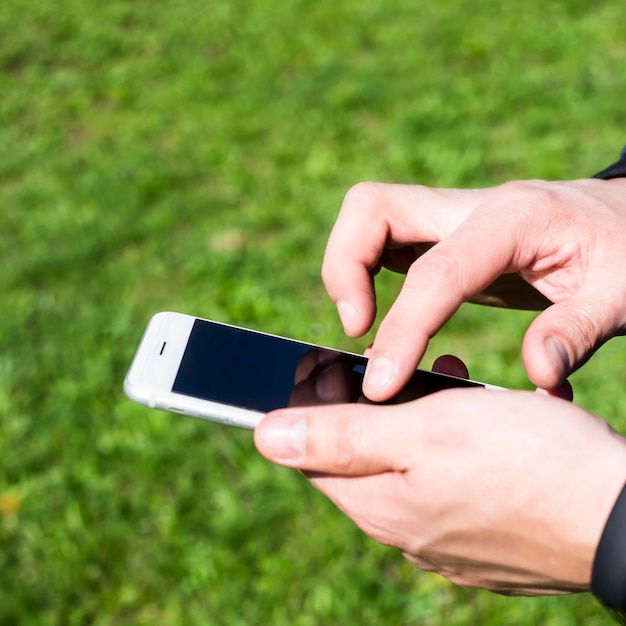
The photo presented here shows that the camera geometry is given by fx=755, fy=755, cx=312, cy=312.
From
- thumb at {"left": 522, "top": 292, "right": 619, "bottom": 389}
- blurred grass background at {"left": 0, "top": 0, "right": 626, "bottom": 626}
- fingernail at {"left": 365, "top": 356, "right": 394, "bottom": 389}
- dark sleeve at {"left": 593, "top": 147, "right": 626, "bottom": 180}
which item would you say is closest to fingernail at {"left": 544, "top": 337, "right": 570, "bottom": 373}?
thumb at {"left": 522, "top": 292, "right": 619, "bottom": 389}

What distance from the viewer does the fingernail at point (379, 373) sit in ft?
4.91

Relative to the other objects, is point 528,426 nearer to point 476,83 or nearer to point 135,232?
point 135,232

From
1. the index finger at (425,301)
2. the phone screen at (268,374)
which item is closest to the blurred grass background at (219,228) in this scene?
the phone screen at (268,374)

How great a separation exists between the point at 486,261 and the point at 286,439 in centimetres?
56

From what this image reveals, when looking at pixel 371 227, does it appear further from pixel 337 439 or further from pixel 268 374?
pixel 337 439

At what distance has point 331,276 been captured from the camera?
184 centimetres

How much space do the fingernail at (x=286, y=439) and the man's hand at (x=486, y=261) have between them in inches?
6.6

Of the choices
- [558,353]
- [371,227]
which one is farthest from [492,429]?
[371,227]

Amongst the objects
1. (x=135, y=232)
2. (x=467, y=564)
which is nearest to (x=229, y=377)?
(x=467, y=564)

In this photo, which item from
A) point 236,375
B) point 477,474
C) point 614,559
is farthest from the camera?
point 236,375

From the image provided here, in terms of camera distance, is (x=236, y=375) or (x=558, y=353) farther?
(x=236, y=375)

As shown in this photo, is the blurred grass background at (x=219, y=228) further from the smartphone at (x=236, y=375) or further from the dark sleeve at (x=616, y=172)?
the dark sleeve at (x=616, y=172)

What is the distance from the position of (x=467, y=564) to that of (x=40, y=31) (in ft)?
15.5

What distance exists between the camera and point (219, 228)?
144 inches
